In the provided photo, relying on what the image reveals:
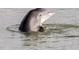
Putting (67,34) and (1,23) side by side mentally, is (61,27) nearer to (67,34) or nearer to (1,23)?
(67,34)

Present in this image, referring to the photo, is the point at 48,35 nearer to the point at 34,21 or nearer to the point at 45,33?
the point at 45,33

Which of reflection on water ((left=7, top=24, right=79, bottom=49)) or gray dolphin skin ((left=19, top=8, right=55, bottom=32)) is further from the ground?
gray dolphin skin ((left=19, top=8, right=55, bottom=32))

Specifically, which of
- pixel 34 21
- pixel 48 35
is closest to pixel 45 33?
pixel 48 35

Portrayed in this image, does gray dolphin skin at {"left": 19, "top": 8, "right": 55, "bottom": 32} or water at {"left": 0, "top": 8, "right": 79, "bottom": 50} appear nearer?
water at {"left": 0, "top": 8, "right": 79, "bottom": 50}

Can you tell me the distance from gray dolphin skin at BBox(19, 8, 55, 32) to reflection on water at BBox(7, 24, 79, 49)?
0.07 m

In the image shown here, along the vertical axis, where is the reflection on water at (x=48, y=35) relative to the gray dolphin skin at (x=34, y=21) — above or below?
below

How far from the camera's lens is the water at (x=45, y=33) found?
107 inches

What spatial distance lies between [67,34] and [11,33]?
0.61 metres

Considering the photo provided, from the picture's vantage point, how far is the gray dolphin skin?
3129 millimetres

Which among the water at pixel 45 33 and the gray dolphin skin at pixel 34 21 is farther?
the gray dolphin skin at pixel 34 21

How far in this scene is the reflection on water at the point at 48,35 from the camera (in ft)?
9.05

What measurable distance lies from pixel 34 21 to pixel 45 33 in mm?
249

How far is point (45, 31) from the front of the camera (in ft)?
10.1

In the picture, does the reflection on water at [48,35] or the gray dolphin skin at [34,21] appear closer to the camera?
the reflection on water at [48,35]
